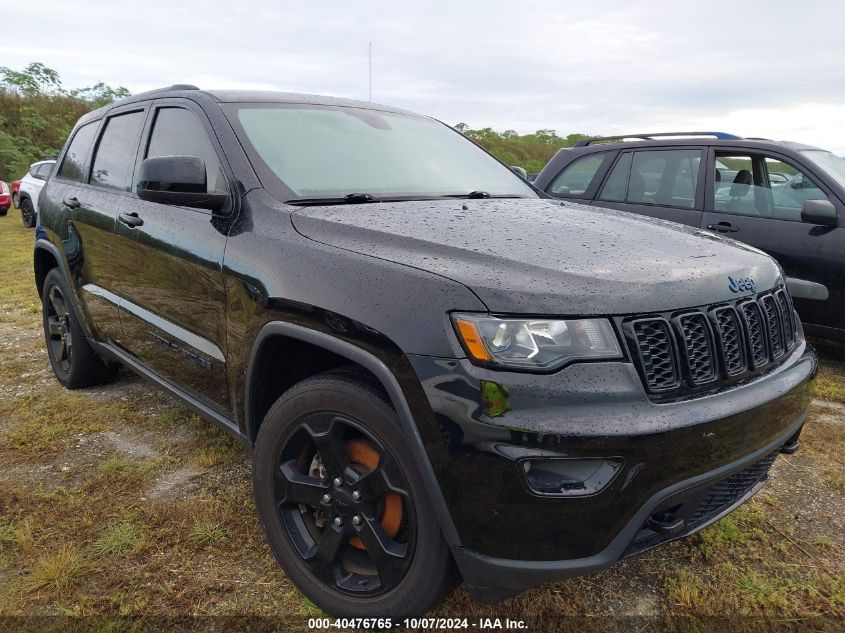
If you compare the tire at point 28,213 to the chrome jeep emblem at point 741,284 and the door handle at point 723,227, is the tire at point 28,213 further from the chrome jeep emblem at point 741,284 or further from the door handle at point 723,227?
the chrome jeep emblem at point 741,284

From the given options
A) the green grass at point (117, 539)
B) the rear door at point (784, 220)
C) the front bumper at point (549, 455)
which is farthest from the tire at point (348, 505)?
the rear door at point (784, 220)

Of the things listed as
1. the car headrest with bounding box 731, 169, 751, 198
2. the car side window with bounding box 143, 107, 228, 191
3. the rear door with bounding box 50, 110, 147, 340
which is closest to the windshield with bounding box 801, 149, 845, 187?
the car headrest with bounding box 731, 169, 751, 198

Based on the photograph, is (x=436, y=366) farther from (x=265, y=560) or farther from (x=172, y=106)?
(x=172, y=106)

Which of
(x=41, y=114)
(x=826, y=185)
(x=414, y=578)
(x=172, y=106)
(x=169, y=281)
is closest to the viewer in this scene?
(x=414, y=578)

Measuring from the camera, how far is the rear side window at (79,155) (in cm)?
389

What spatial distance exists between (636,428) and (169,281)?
6.53 ft

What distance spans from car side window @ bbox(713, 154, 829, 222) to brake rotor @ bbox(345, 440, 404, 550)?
4063 mm

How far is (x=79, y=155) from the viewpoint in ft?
13.2

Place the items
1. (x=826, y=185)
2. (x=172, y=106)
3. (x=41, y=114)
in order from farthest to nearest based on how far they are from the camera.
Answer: (x=41, y=114), (x=826, y=185), (x=172, y=106)

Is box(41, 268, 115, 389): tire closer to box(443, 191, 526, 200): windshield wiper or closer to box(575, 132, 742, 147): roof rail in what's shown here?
box(443, 191, 526, 200): windshield wiper

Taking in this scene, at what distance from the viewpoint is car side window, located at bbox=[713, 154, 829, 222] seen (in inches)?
186

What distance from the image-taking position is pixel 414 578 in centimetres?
181

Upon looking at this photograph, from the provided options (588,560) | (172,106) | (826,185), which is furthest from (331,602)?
(826,185)

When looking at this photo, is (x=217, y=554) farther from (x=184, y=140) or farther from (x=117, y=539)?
(x=184, y=140)
